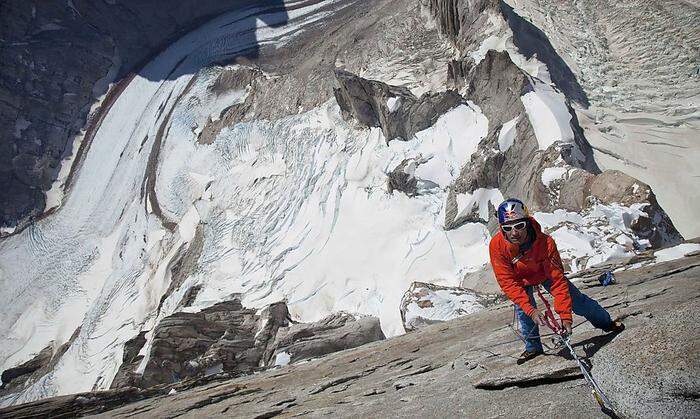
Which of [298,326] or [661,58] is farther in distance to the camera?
[661,58]

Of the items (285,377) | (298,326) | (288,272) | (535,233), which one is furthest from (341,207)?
(535,233)

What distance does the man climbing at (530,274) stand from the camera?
14.8ft

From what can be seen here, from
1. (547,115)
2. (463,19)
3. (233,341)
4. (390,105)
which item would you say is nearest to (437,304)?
(233,341)

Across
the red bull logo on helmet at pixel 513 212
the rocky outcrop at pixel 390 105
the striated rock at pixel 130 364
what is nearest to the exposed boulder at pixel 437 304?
the red bull logo on helmet at pixel 513 212

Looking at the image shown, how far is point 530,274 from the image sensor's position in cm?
479

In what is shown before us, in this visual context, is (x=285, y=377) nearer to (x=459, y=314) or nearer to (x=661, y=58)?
(x=459, y=314)

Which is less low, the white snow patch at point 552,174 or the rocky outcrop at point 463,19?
the rocky outcrop at point 463,19

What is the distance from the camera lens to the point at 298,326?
12906mm

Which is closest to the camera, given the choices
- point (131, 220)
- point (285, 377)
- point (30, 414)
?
point (285, 377)

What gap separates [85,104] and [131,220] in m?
12.0

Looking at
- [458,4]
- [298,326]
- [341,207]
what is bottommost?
[298,326]

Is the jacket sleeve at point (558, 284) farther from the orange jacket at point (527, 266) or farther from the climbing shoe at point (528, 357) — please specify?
the climbing shoe at point (528, 357)

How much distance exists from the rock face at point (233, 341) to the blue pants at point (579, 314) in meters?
7.11

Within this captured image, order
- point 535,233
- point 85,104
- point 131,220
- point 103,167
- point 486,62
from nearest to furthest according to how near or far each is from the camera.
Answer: point 535,233 < point 486,62 < point 131,220 < point 103,167 < point 85,104
